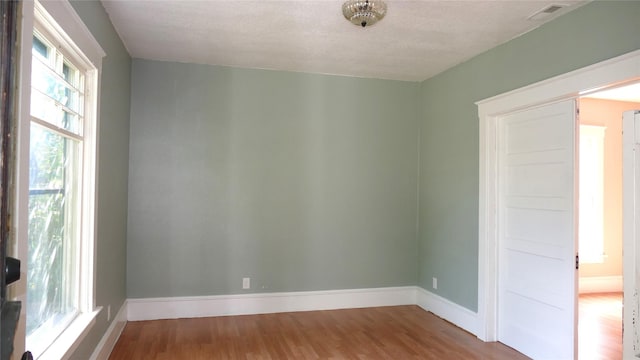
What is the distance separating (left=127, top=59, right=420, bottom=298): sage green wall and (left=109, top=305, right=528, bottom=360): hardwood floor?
15.8 inches

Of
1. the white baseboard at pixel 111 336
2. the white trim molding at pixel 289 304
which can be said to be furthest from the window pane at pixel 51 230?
the white trim molding at pixel 289 304

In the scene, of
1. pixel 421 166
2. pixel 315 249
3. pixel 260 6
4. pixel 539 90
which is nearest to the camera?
pixel 260 6

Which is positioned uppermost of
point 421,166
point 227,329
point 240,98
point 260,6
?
point 260,6

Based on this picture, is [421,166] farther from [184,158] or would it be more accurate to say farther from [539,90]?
[184,158]

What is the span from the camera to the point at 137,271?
4039mm

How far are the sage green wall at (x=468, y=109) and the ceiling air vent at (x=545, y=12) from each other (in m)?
0.13

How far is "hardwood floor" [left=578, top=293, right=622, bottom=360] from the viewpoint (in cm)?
342

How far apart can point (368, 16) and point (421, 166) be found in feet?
9.08

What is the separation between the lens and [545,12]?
285 centimetres

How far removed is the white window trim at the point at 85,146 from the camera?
1470 millimetres

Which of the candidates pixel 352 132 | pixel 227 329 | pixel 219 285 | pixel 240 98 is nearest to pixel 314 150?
pixel 352 132

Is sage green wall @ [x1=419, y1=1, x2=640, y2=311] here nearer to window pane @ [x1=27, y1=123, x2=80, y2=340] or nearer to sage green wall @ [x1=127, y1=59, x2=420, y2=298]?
sage green wall @ [x1=127, y1=59, x2=420, y2=298]

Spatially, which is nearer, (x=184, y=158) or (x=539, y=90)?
(x=539, y=90)

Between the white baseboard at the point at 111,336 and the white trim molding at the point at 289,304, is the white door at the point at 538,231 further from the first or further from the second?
the white baseboard at the point at 111,336
